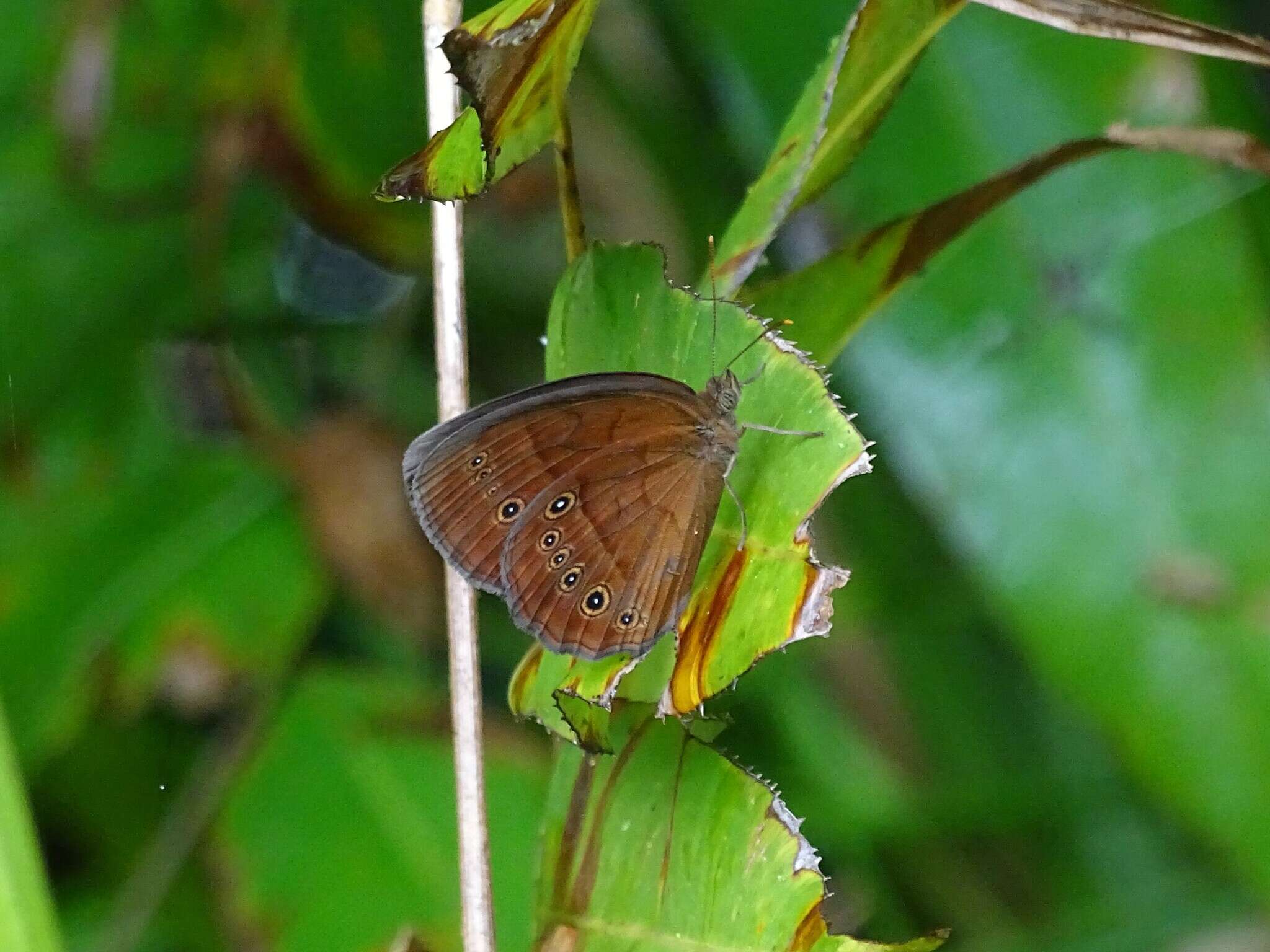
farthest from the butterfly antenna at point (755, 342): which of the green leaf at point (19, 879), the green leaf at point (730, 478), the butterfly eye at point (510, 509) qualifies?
the green leaf at point (19, 879)

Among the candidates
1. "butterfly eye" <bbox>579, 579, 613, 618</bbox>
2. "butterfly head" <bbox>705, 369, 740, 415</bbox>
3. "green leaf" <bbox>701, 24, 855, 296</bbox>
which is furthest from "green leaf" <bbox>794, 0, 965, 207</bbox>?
"butterfly eye" <bbox>579, 579, 613, 618</bbox>

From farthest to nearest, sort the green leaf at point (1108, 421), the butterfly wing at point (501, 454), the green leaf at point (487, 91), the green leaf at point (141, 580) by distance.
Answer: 1. the green leaf at point (141, 580)
2. the green leaf at point (1108, 421)
3. the butterfly wing at point (501, 454)
4. the green leaf at point (487, 91)

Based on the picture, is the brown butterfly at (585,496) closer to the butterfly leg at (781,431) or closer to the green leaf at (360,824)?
the butterfly leg at (781,431)

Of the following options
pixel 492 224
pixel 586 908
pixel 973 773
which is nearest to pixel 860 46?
pixel 586 908

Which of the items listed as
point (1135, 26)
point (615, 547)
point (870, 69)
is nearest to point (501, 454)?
point (615, 547)

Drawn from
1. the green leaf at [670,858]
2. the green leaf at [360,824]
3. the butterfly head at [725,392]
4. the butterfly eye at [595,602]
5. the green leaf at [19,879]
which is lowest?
the green leaf at [360,824]

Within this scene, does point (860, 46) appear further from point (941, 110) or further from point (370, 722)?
point (370, 722)
